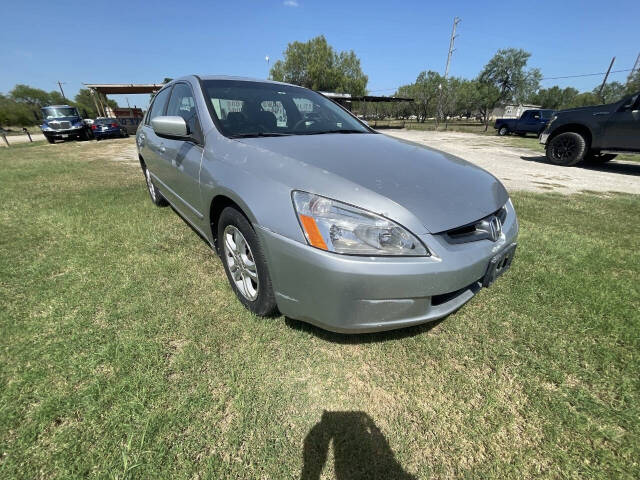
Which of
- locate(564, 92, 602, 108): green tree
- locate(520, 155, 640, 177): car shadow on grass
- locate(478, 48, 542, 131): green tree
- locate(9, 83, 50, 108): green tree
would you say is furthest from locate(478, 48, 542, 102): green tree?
locate(9, 83, 50, 108): green tree

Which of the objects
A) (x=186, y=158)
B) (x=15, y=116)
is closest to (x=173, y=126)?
(x=186, y=158)

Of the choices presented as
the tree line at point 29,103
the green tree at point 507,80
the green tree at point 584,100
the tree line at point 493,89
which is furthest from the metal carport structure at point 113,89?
the green tree at point 584,100

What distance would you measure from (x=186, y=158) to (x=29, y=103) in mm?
73370

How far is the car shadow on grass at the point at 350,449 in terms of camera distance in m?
1.19

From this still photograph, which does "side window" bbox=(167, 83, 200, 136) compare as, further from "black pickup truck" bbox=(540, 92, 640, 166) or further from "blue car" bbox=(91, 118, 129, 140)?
"blue car" bbox=(91, 118, 129, 140)

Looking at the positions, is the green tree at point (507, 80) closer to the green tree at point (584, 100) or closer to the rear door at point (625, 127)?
the green tree at point (584, 100)

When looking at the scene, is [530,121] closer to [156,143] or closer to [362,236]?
[156,143]

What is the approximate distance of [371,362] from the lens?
1696 millimetres

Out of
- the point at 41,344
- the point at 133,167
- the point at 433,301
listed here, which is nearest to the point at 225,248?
Answer: the point at 41,344

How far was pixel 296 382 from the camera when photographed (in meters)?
1.55

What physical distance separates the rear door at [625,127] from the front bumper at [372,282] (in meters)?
8.22

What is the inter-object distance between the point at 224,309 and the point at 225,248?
43 centimetres

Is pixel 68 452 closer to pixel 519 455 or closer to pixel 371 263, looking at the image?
pixel 371 263

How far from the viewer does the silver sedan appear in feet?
4.40
